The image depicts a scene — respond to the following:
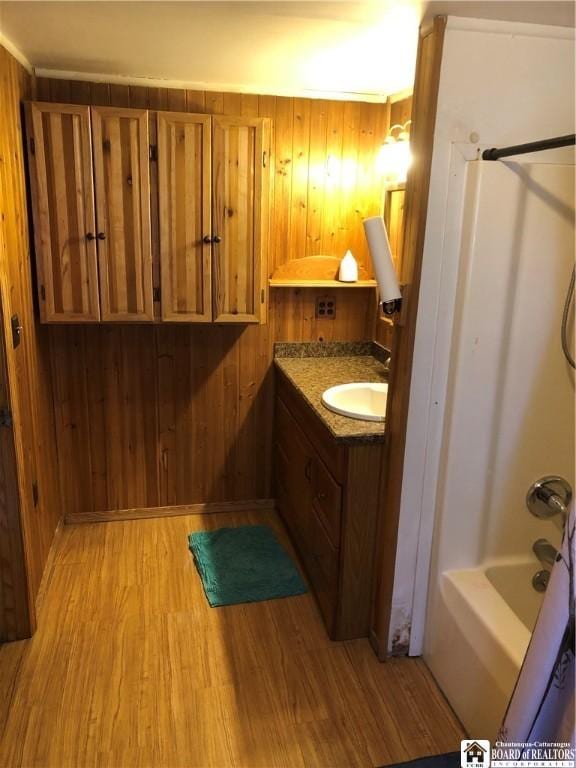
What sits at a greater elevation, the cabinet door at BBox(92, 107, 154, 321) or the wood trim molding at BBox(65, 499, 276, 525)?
the cabinet door at BBox(92, 107, 154, 321)

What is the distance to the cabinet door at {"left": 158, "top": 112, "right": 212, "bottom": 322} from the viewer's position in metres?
2.52

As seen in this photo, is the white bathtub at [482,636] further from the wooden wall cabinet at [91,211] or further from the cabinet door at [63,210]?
the cabinet door at [63,210]

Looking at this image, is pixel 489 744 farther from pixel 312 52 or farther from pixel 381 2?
pixel 312 52

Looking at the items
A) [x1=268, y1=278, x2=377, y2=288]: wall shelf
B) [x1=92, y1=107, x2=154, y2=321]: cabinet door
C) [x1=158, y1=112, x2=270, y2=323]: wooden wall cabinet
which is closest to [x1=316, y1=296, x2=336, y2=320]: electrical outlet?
[x1=268, y1=278, x2=377, y2=288]: wall shelf

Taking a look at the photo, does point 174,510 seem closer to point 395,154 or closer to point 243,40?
point 395,154

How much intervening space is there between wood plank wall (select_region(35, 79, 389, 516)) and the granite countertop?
0.28 feet

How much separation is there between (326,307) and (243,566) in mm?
1366

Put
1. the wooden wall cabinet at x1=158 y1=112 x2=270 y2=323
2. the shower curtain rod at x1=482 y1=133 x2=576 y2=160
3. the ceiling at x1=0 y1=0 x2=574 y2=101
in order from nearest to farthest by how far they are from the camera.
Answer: the shower curtain rod at x1=482 y1=133 x2=576 y2=160 → the ceiling at x1=0 y1=0 x2=574 y2=101 → the wooden wall cabinet at x1=158 y1=112 x2=270 y2=323

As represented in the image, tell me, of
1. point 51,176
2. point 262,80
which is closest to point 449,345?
point 262,80

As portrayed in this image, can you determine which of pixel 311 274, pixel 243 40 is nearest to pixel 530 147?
pixel 243 40

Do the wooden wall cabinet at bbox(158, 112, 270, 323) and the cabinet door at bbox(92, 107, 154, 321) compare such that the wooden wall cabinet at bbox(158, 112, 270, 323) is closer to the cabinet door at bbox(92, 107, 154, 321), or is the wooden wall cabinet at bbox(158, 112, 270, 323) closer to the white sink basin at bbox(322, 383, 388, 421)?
the cabinet door at bbox(92, 107, 154, 321)

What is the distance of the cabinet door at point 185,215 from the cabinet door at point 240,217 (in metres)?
0.04

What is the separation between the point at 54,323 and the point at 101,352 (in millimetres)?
327

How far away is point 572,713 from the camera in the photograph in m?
1.32
